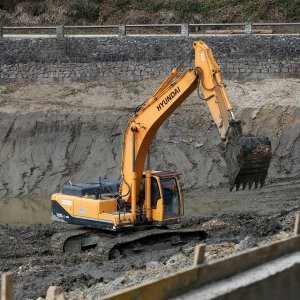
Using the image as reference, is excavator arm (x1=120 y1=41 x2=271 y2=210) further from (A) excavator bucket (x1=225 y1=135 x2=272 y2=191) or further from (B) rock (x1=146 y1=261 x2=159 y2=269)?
(B) rock (x1=146 y1=261 x2=159 y2=269)

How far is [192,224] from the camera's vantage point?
68.1ft

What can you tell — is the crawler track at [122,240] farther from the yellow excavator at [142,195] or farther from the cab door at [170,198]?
the cab door at [170,198]

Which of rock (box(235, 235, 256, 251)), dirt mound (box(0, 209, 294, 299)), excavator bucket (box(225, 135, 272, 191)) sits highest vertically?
excavator bucket (box(225, 135, 272, 191))

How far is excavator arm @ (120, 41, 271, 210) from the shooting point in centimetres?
1517

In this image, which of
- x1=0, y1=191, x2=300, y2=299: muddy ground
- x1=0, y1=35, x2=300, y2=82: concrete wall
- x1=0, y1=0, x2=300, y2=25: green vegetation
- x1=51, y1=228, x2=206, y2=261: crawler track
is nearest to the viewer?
x1=0, y1=191, x2=300, y2=299: muddy ground

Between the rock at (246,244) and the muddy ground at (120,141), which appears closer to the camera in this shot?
the rock at (246,244)

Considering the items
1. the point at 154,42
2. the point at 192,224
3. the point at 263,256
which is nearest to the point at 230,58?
the point at 154,42

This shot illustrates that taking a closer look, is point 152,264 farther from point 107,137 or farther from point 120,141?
point 107,137

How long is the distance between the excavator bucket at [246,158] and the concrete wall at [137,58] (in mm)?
16436

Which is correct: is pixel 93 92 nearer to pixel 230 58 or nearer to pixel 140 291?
pixel 230 58

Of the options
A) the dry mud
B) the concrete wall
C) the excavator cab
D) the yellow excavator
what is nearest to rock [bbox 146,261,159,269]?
the yellow excavator

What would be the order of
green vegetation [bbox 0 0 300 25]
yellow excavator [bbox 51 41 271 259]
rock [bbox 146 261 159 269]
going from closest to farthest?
rock [bbox 146 261 159 269]
yellow excavator [bbox 51 41 271 259]
green vegetation [bbox 0 0 300 25]

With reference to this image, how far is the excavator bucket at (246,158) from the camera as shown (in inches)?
592

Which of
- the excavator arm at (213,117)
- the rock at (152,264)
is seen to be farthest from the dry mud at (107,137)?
the rock at (152,264)
